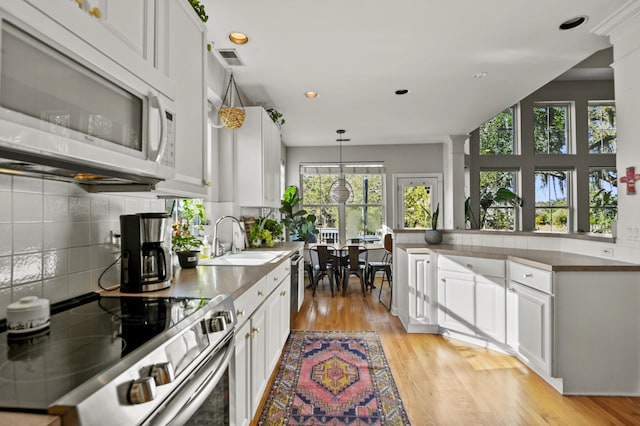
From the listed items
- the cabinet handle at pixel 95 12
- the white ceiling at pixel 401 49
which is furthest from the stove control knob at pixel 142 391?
the white ceiling at pixel 401 49

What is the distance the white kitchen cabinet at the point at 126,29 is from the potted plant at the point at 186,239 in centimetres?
101

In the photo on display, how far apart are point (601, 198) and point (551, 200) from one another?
818mm

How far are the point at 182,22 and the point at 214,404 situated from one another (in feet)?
5.57

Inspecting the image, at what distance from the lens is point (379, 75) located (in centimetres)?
324

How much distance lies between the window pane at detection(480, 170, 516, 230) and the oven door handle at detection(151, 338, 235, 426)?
6309mm

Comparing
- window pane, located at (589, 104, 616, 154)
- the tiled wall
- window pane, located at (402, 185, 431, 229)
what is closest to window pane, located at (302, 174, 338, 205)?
window pane, located at (402, 185, 431, 229)

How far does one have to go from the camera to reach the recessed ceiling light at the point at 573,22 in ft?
7.55

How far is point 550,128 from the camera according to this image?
6320 millimetres

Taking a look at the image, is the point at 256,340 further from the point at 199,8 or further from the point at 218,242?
the point at 199,8

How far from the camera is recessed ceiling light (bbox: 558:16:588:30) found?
230 centimetres

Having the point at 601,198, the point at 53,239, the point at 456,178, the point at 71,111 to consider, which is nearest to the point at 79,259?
the point at 53,239

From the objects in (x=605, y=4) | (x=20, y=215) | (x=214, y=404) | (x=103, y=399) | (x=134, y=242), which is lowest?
(x=214, y=404)

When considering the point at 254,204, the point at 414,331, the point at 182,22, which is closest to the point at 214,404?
the point at 182,22

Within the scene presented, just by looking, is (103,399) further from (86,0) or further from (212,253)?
(212,253)
